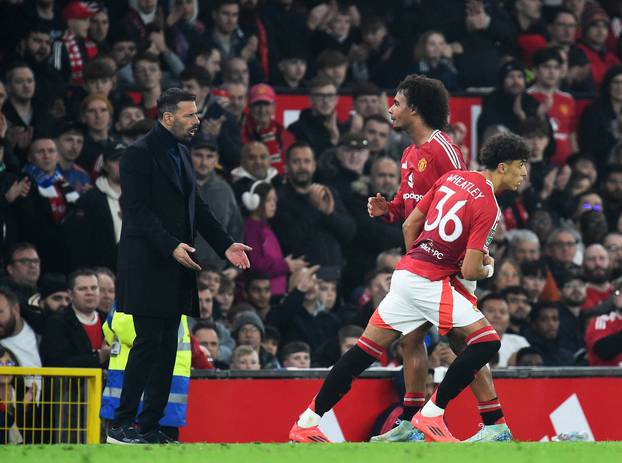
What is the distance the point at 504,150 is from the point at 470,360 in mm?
1160

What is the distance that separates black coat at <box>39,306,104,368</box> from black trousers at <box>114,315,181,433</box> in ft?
5.13

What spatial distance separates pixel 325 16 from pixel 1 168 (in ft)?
17.8

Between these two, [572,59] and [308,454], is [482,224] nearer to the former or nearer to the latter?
[308,454]

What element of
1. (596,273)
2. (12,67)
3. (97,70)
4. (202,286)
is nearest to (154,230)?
(202,286)

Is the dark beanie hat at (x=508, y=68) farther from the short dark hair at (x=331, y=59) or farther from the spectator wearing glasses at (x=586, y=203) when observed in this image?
the short dark hair at (x=331, y=59)

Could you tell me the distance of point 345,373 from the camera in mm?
8109

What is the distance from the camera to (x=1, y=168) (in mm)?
11812

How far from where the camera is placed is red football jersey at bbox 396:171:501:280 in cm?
791

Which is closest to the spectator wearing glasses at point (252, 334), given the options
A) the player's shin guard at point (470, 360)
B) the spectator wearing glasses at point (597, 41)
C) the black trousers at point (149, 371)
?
the black trousers at point (149, 371)

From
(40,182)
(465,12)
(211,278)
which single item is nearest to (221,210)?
(211,278)

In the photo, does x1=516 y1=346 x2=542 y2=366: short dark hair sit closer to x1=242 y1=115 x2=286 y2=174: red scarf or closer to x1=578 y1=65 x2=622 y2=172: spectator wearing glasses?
x1=242 y1=115 x2=286 y2=174: red scarf

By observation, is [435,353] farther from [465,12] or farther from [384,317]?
[465,12]

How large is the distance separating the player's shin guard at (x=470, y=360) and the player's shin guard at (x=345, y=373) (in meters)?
0.42

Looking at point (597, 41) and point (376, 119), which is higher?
point (597, 41)
